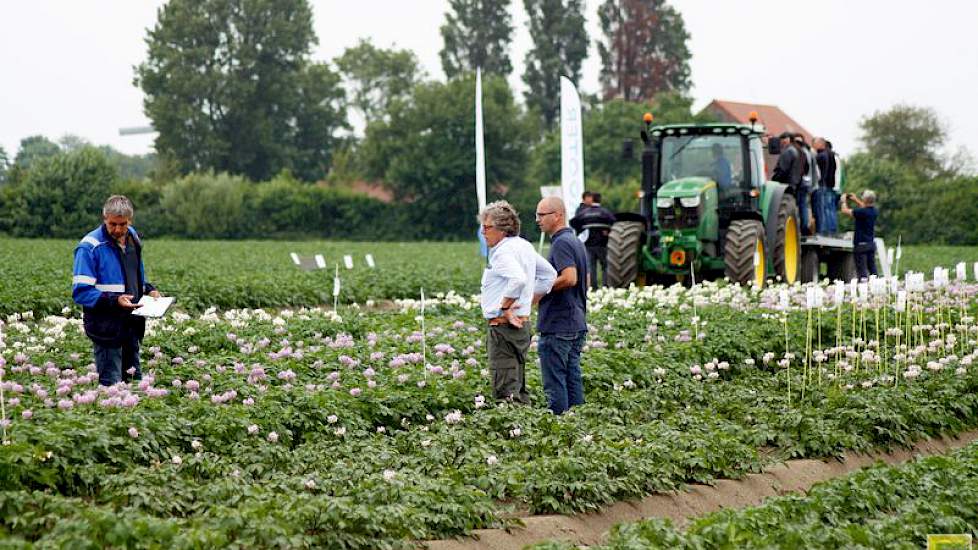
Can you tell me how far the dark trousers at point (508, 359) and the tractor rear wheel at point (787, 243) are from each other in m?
12.8

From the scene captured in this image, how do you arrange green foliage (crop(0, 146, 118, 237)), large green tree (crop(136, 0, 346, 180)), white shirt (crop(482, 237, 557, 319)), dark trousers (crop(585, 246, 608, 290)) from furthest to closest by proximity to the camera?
large green tree (crop(136, 0, 346, 180))
green foliage (crop(0, 146, 118, 237))
dark trousers (crop(585, 246, 608, 290))
white shirt (crop(482, 237, 557, 319))

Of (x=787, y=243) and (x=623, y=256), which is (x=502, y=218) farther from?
(x=787, y=243)

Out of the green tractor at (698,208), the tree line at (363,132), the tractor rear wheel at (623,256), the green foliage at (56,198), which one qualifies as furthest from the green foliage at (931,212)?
the green foliage at (56,198)

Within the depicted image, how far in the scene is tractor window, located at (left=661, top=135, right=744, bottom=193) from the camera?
2162 centimetres

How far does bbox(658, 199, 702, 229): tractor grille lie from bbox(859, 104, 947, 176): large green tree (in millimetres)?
62893

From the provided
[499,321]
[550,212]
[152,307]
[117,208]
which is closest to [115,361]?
[152,307]

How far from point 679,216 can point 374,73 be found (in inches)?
2968

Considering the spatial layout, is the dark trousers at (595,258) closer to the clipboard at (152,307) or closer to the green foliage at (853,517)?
the clipboard at (152,307)

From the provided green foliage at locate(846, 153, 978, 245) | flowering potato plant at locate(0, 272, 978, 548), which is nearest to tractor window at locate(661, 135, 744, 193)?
flowering potato plant at locate(0, 272, 978, 548)

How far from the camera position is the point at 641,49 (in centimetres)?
7938

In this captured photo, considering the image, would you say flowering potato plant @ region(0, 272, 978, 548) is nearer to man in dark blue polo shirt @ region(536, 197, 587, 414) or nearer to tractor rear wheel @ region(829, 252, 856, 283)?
man in dark blue polo shirt @ region(536, 197, 587, 414)

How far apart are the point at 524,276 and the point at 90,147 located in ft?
188

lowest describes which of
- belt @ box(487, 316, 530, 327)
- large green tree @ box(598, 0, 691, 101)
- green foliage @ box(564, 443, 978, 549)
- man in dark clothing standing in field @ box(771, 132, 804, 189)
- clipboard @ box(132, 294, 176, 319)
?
green foliage @ box(564, 443, 978, 549)

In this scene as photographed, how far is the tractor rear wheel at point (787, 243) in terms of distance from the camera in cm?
2167
